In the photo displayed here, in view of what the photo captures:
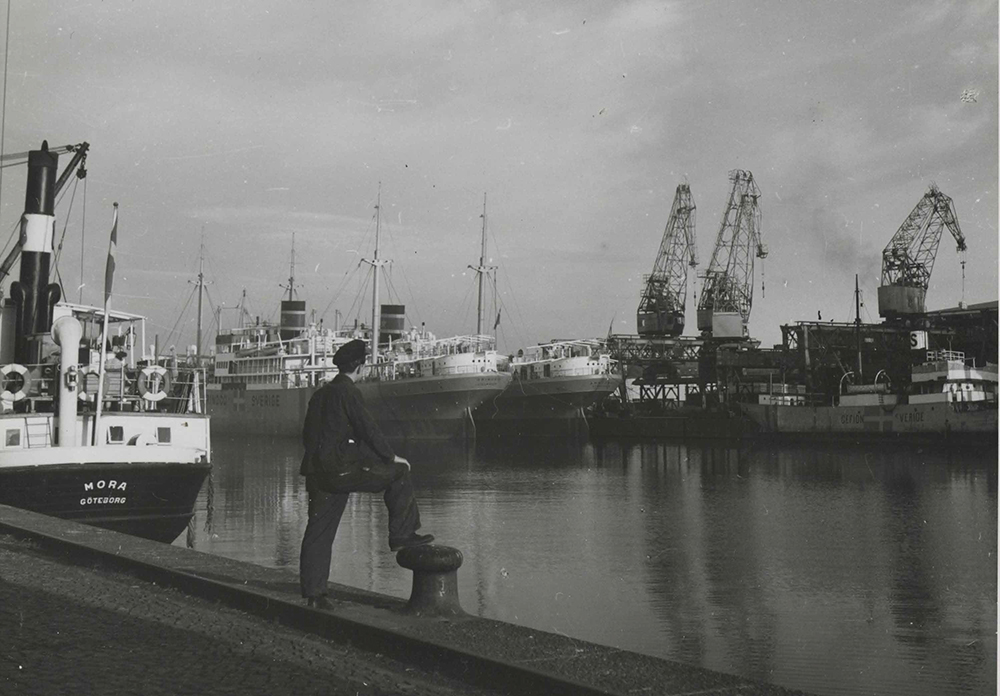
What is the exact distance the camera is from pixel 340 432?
5.92 meters

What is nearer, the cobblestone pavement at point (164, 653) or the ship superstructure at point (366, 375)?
the cobblestone pavement at point (164, 653)

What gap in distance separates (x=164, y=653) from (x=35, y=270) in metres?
12.0

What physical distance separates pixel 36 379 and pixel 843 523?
611 inches

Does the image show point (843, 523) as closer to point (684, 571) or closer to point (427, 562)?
point (684, 571)

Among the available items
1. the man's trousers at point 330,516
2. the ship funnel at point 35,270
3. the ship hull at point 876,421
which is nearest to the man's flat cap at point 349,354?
the man's trousers at point 330,516

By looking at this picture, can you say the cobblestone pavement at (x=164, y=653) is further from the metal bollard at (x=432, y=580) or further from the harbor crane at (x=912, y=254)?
the harbor crane at (x=912, y=254)

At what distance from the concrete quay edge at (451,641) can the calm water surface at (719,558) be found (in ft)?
11.8

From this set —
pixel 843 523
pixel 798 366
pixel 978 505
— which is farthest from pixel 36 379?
pixel 798 366

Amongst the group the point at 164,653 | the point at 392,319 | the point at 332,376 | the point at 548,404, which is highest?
the point at 392,319

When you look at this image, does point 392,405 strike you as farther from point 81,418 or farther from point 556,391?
point 81,418

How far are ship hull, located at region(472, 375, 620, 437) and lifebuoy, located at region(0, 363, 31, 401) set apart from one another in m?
55.3

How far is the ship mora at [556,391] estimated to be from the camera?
70.8 metres

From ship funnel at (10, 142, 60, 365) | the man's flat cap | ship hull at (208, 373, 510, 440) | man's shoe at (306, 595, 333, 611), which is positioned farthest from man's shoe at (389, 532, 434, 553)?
ship hull at (208, 373, 510, 440)

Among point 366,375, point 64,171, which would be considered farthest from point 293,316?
point 64,171
